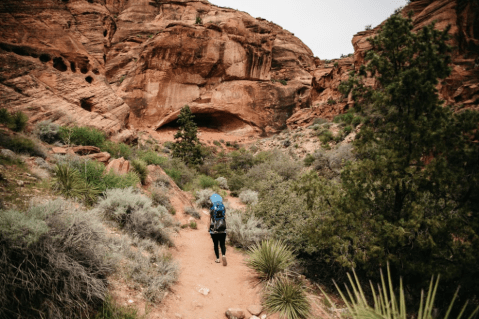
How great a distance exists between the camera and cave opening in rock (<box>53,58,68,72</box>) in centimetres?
1191

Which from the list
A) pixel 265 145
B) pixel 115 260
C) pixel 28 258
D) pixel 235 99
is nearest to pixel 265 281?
pixel 115 260

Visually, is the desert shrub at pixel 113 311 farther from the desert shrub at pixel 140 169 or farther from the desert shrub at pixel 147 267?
the desert shrub at pixel 140 169

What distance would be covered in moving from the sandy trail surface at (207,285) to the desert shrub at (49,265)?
4.04ft

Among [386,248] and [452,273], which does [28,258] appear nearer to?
[386,248]

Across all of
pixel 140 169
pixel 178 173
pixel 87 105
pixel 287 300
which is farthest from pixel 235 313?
pixel 87 105

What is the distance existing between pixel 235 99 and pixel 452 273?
27652 millimetres

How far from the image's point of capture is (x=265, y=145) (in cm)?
2373

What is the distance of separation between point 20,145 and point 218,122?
2591cm

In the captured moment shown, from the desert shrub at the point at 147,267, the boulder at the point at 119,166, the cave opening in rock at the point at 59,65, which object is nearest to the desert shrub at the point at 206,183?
the boulder at the point at 119,166

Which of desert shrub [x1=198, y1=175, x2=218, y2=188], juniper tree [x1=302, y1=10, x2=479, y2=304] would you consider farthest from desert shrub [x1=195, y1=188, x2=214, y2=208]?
juniper tree [x1=302, y1=10, x2=479, y2=304]

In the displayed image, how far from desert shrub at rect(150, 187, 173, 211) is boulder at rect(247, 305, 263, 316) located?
460 centimetres

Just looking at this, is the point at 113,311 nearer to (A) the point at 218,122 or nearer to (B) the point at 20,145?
(B) the point at 20,145

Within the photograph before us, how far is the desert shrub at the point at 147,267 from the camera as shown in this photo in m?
3.52

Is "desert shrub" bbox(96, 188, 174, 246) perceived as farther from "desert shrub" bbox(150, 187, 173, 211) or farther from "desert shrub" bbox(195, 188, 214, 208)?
"desert shrub" bbox(195, 188, 214, 208)
